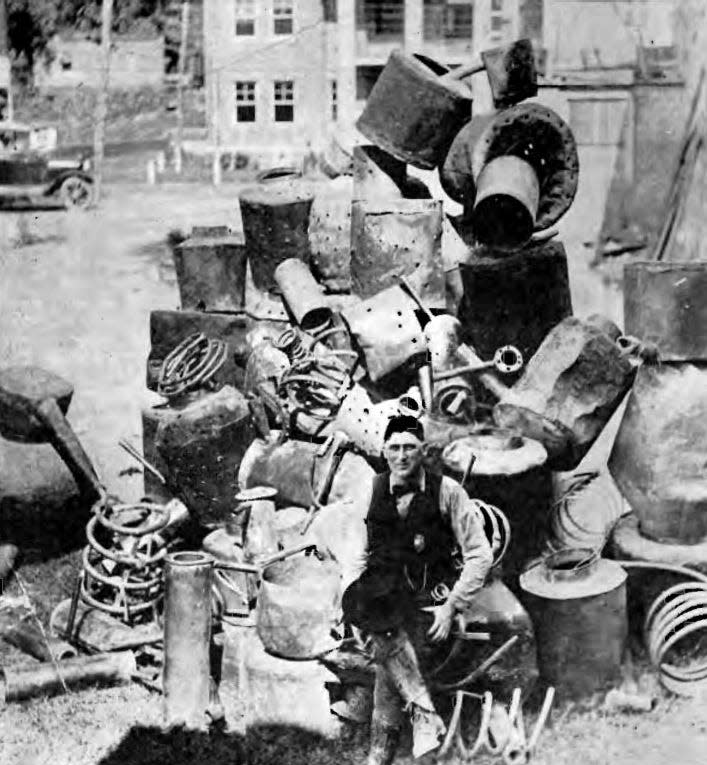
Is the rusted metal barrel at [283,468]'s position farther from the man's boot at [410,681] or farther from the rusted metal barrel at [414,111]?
the rusted metal barrel at [414,111]

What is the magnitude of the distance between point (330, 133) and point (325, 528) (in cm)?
396

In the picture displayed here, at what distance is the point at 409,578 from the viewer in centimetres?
533

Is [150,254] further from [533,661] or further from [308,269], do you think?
[533,661]

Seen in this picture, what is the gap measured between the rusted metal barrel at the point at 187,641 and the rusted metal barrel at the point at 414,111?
315 cm

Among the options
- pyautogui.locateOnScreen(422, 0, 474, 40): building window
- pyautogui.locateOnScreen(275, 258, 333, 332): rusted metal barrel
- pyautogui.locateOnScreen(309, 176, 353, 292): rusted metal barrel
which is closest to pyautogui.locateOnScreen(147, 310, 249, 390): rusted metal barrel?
pyautogui.locateOnScreen(275, 258, 333, 332): rusted metal barrel

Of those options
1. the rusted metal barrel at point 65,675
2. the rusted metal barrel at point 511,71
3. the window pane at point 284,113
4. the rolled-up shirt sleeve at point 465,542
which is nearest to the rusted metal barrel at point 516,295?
the rusted metal barrel at point 511,71

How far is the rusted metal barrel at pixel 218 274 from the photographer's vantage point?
874 centimetres

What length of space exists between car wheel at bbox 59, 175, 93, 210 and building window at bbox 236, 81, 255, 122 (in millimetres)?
2098

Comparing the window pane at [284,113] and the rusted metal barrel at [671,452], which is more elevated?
the window pane at [284,113]

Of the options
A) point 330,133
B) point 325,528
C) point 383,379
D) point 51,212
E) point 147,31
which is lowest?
point 325,528

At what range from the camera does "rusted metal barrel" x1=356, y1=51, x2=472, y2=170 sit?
24.6 feet

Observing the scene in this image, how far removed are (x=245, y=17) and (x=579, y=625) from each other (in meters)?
4.62

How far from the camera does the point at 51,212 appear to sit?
9711mm

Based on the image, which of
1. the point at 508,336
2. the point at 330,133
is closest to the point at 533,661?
the point at 508,336
